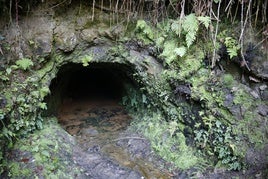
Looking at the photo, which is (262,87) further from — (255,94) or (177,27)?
(177,27)

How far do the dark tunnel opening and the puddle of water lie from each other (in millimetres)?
365

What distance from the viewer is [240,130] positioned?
5637mm

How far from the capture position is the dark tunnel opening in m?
7.51

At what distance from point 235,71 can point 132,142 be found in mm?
2659

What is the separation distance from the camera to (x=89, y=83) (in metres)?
11.1

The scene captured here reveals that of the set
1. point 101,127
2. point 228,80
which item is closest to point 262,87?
point 228,80

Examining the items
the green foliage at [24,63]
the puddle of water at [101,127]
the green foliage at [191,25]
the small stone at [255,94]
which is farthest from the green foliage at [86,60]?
the small stone at [255,94]

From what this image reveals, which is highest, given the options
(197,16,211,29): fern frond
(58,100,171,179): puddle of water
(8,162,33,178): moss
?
(197,16,211,29): fern frond

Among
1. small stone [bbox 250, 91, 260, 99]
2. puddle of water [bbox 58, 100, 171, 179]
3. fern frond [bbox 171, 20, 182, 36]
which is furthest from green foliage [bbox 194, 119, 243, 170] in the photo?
fern frond [bbox 171, 20, 182, 36]

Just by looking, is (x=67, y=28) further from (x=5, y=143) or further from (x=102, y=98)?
(x=102, y=98)

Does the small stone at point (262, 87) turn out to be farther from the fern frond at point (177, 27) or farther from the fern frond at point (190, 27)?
the fern frond at point (177, 27)

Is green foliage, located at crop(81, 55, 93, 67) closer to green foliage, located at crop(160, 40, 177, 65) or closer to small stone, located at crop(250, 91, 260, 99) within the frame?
green foliage, located at crop(160, 40, 177, 65)

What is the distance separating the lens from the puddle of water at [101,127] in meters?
6.25

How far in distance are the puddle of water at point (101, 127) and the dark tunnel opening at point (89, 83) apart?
1.20ft
